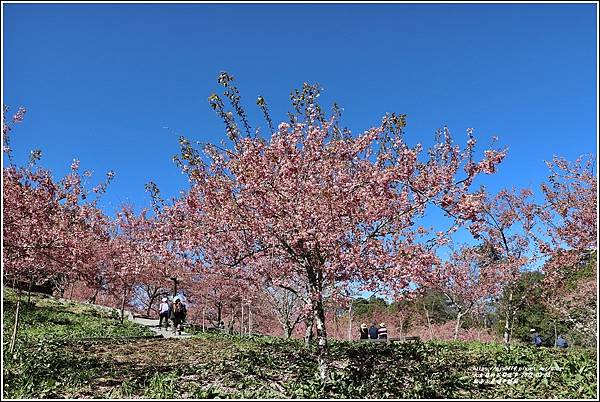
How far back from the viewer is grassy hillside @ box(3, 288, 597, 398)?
Answer: 19.4 ft

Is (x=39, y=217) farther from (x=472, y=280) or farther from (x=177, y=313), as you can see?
(x=472, y=280)

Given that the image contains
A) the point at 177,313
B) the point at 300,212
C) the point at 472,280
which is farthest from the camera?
the point at 472,280

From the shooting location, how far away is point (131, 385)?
6141mm

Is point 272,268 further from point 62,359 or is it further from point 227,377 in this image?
point 62,359

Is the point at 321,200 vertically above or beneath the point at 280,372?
above

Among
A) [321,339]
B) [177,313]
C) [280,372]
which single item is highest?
[177,313]

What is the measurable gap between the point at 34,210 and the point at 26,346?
4371mm

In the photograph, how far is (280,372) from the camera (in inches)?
289

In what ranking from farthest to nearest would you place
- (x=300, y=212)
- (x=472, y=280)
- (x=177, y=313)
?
(x=472, y=280), (x=177, y=313), (x=300, y=212)

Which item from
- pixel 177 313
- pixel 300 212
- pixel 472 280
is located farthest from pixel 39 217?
pixel 472 280

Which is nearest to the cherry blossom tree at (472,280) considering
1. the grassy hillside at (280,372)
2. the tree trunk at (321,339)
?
the grassy hillside at (280,372)

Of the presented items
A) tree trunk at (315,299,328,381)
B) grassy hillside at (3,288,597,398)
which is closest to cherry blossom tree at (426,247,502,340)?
grassy hillside at (3,288,597,398)

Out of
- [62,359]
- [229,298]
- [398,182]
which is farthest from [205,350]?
[229,298]

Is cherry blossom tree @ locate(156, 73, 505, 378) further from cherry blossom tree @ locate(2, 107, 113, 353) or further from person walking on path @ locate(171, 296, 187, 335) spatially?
person walking on path @ locate(171, 296, 187, 335)
